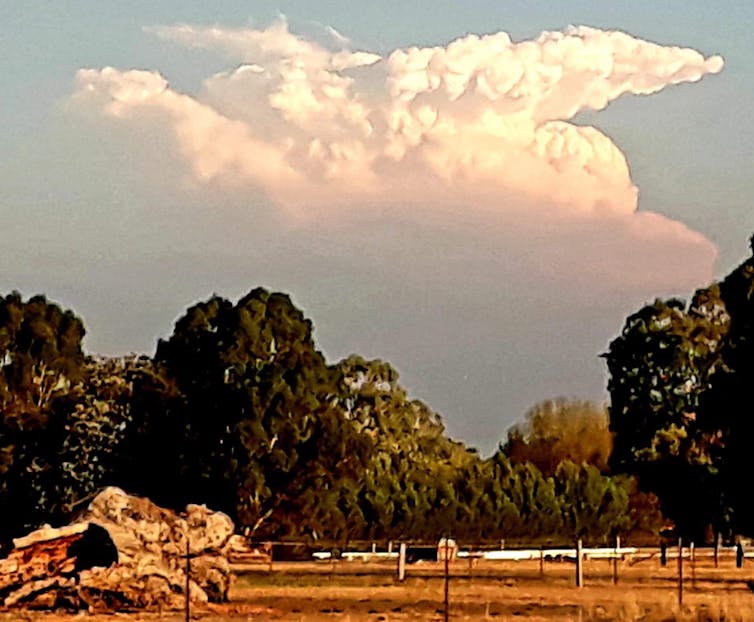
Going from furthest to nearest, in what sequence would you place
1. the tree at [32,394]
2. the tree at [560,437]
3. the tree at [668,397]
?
the tree at [560,437] → the tree at [668,397] → the tree at [32,394]

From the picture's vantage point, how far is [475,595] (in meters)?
43.2

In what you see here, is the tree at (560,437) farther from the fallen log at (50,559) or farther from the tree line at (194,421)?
the fallen log at (50,559)

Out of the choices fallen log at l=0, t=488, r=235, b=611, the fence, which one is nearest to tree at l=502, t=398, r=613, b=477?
the fence

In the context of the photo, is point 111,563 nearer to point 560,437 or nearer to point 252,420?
point 252,420

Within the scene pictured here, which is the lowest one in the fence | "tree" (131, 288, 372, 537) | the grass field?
the grass field

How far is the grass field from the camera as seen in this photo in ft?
Result: 110

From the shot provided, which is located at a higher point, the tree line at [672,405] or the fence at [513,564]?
the tree line at [672,405]

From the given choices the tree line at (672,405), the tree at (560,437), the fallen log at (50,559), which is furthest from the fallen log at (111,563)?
the tree at (560,437)

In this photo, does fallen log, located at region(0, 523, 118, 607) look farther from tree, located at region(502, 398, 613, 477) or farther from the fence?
tree, located at region(502, 398, 613, 477)

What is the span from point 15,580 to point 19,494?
3343 cm

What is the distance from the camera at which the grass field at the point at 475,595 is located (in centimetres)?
3353

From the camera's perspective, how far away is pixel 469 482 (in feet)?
290

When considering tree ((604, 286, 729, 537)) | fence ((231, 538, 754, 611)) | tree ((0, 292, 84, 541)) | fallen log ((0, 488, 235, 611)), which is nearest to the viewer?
fallen log ((0, 488, 235, 611))

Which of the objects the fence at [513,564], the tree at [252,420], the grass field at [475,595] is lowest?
the grass field at [475,595]
